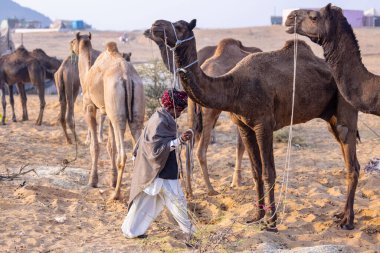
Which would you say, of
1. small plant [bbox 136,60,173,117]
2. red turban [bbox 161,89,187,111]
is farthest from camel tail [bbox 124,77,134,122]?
small plant [bbox 136,60,173,117]

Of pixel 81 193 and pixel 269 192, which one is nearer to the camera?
pixel 269 192

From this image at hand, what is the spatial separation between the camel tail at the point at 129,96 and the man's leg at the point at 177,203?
194 centimetres

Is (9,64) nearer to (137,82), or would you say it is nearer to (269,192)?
(137,82)

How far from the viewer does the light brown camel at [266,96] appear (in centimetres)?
663

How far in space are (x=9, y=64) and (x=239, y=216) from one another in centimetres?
1198

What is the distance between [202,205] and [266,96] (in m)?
2.29

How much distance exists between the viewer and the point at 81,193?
958cm

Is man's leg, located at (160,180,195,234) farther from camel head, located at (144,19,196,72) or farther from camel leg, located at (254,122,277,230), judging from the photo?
camel head, located at (144,19,196,72)

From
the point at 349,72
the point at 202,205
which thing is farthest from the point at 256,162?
the point at 349,72

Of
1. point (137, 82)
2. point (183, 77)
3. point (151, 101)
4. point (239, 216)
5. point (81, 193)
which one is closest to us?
point (183, 77)

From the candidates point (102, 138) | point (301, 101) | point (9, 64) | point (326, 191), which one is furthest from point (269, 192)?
point (9, 64)

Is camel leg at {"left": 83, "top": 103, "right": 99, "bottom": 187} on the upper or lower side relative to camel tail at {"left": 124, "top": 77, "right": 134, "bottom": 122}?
lower

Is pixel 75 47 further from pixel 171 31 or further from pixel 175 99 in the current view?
pixel 171 31

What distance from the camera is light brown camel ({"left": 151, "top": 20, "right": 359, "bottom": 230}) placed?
663 cm
